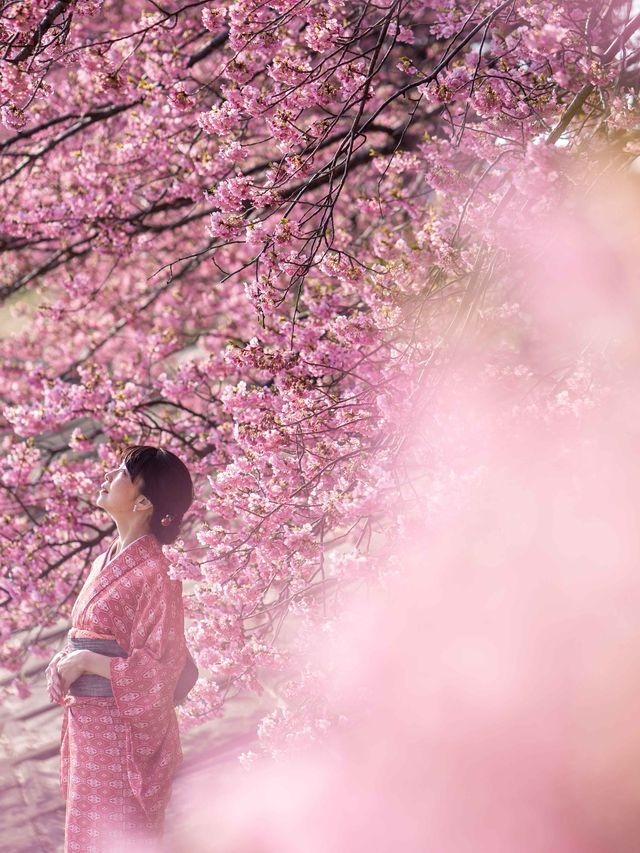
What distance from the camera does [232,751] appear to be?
4.80m

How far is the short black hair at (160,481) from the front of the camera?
286 cm

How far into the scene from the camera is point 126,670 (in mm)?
2785

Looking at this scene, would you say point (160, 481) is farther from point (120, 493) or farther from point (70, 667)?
point (70, 667)

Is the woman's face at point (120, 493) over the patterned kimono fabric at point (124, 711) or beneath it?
over

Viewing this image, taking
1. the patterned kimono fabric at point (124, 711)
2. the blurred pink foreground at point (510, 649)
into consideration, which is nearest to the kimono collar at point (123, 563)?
the patterned kimono fabric at point (124, 711)

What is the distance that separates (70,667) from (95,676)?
0.10 metres

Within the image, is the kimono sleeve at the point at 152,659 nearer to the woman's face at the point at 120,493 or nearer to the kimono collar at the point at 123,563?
the kimono collar at the point at 123,563

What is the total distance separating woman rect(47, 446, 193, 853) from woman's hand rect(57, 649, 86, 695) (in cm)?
1

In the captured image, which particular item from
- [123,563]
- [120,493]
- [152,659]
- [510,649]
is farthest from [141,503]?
[510,649]

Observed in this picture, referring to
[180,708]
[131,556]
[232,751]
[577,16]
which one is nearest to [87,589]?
[131,556]

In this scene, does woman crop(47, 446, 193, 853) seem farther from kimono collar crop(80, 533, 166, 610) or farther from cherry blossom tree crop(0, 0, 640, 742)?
cherry blossom tree crop(0, 0, 640, 742)

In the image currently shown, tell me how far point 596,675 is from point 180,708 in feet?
7.32

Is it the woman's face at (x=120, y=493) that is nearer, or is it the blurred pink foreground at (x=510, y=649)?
the woman's face at (x=120, y=493)

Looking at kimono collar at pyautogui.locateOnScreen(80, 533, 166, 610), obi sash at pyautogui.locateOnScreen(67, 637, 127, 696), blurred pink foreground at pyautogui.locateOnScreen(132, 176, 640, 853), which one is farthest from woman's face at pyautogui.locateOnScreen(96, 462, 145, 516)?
blurred pink foreground at pyautogui.locateOnScreen(132, 176, 640, 853)
